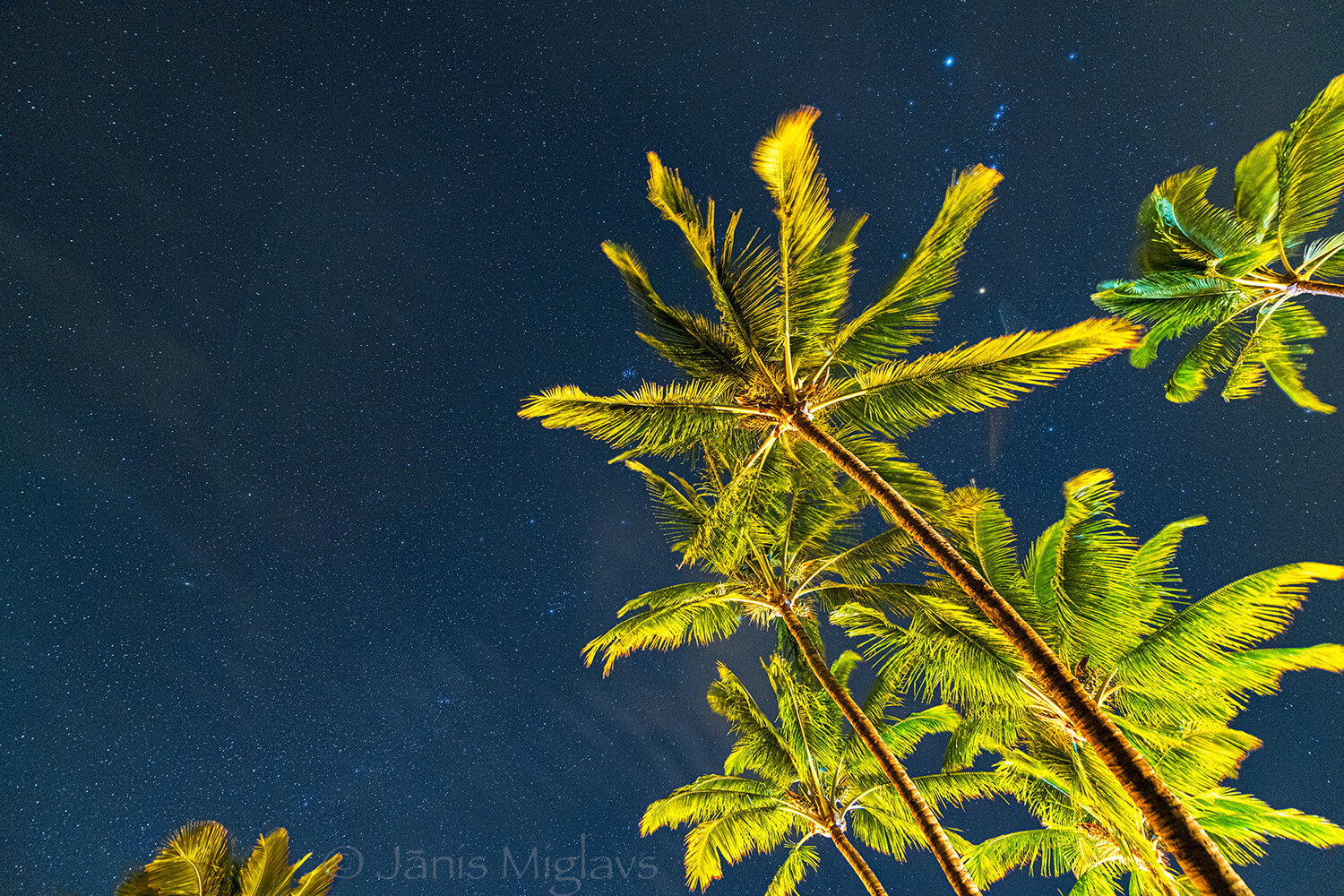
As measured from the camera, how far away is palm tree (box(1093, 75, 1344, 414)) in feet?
19.6

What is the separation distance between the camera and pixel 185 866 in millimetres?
6551

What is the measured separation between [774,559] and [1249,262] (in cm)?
709

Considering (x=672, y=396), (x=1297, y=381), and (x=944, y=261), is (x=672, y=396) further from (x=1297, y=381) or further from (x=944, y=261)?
(x=1297, y=381)

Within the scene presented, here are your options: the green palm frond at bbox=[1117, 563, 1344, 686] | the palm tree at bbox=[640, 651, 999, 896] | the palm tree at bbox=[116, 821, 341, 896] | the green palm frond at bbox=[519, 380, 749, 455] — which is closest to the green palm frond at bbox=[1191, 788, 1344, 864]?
the green palm frond at bbox=[1117, 563, 1344, 686]

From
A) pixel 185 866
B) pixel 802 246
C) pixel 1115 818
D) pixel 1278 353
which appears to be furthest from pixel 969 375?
pixel 185 866

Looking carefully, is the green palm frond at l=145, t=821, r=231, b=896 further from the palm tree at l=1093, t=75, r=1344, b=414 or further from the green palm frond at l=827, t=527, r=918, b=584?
the palm tree at l=1093, t=75, r=1344, b=414

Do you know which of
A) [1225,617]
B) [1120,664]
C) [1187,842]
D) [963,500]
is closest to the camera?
[1187,842]

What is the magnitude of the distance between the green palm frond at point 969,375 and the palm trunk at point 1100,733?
1.15 metres

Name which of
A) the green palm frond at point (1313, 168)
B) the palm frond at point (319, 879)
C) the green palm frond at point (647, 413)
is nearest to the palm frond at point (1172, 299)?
the green palm frond at point (1313, 168)

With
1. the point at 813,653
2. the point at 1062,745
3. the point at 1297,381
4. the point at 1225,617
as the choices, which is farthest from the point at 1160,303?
the point at 813,653

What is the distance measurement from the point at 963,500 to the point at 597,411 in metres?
4.43

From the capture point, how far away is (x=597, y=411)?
6488mm

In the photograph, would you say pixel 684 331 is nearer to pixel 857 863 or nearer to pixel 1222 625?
pixel 1222 625

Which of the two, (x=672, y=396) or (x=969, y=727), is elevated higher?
(x=672, y=396)
